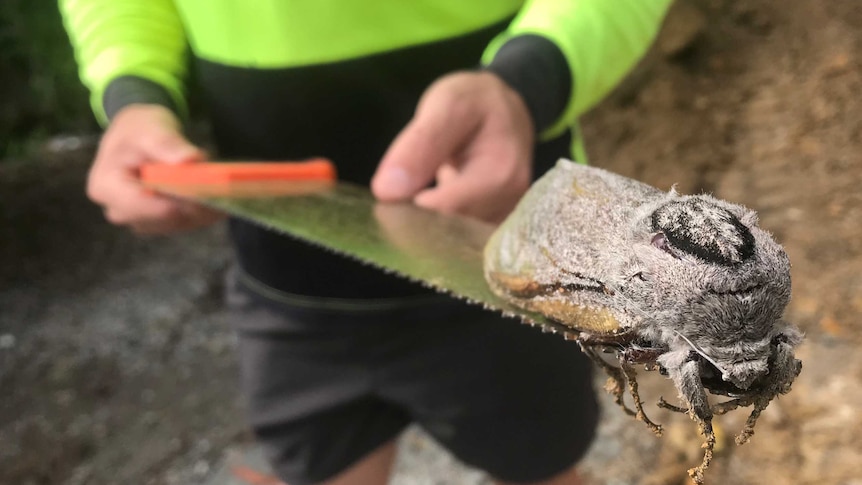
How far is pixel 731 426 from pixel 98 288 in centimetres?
132

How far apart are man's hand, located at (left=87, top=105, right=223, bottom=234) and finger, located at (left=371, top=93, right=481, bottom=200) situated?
0.22 meters

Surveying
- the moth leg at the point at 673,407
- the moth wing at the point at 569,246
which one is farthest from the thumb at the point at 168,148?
the moth leg at the point at 673,407

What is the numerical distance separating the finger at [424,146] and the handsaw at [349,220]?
16 millimetres

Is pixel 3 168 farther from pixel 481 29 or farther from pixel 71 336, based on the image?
pixel 481 29

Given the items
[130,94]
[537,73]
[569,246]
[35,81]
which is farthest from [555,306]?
[35,81]

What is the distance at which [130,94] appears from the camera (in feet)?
2.39

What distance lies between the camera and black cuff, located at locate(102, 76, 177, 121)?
0.73 metres

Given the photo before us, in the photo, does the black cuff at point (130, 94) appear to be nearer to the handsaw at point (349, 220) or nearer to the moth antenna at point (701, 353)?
the handsaw at point (349, 220)

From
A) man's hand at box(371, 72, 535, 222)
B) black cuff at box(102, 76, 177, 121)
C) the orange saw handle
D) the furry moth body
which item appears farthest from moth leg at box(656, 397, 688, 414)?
black cuff at box(102, 76, 177, 121)

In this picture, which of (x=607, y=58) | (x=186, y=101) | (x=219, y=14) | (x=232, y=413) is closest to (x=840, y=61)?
(x=607, y=58)

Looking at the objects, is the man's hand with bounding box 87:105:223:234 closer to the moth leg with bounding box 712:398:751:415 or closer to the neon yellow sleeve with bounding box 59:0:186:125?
the neon yellow sleeve with bounding box 59:0:186:125

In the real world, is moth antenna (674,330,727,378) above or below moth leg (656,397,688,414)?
above

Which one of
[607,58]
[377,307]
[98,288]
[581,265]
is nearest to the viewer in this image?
[581,265]

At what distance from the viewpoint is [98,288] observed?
1543 mm
